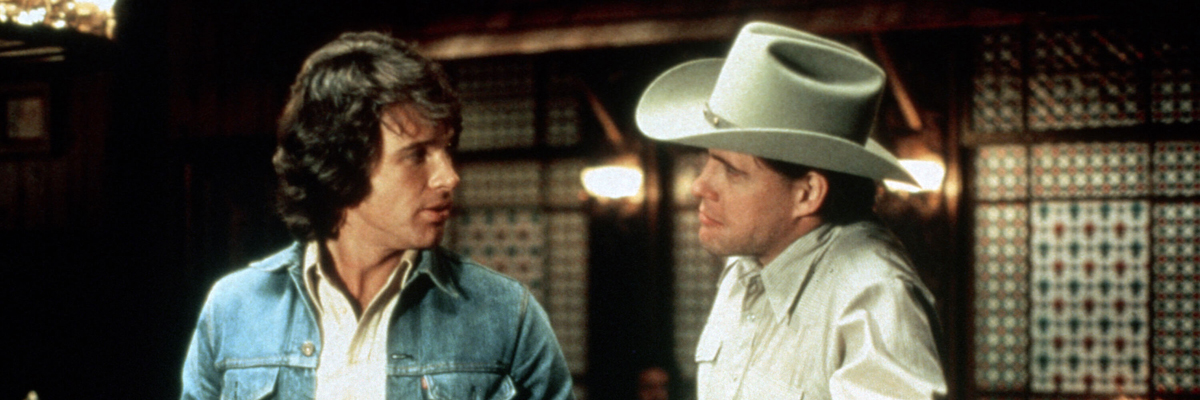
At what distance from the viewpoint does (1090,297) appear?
6172 millimetres

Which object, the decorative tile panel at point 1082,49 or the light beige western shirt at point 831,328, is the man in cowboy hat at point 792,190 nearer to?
the light beige western shirt at point 831,328

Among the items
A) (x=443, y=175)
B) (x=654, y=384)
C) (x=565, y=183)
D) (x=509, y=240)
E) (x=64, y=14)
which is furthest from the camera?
(x=509, y=240)

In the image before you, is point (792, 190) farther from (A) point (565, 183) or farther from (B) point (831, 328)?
(A) point (565, 183)

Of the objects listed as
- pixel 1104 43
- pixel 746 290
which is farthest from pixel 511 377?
pixel 1104 43

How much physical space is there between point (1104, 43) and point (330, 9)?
5.83 metres

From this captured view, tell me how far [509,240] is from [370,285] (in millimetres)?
5226

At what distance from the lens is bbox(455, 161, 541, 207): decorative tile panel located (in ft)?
25.0

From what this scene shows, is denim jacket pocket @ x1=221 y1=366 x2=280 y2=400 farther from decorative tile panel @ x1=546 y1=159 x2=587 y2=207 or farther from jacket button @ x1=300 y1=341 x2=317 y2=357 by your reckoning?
decorative tile panel @ x1=546 y1=159 x2=587 y2=207

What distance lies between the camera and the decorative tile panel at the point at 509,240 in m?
7.61

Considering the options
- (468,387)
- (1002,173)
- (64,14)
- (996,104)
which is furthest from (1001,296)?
(64,14)

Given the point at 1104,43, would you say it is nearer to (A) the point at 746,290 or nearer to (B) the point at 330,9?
(A) the point at 746,290

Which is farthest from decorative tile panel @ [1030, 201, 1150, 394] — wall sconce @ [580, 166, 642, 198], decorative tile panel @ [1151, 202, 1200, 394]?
wall sconce @ [580, 166, 642, 198]

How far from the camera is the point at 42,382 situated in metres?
8.41

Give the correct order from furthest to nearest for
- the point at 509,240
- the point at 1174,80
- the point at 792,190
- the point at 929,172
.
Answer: the point at 509,240 < the point at 929,172 < the point at 1174,80 < the point at 792,190
